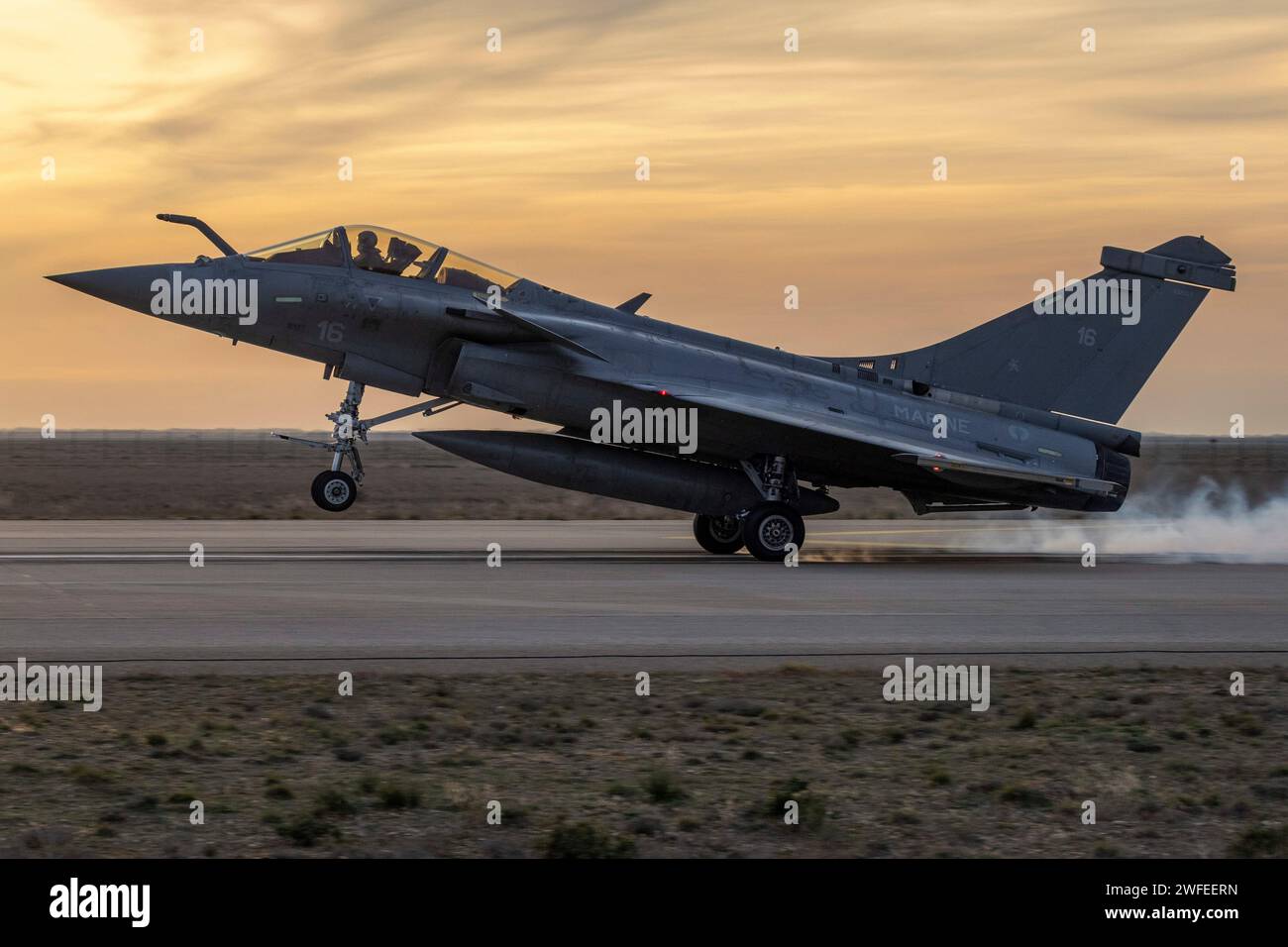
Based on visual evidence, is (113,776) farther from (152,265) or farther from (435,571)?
(152,265)

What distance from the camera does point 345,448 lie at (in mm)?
19469

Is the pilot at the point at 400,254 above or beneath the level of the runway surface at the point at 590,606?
above

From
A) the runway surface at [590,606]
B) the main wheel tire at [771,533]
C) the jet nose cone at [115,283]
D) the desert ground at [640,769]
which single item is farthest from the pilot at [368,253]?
the desert ground at [640,769]

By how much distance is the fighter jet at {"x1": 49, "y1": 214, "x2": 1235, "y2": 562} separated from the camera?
20094 millimetres

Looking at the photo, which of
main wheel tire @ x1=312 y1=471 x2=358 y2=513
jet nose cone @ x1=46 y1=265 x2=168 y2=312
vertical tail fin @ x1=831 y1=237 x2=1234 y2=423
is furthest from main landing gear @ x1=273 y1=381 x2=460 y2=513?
vertical tail fin @ x1=831 y1=237 x2=1234 y2=423

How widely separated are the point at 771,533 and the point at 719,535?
1.95 m

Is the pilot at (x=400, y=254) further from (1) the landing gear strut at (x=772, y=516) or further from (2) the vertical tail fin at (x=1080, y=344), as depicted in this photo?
(2) the vertical tail fin at (x=1080, y=344)

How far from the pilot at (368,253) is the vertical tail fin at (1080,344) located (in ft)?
26.0

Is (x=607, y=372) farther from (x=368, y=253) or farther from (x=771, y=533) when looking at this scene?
(x=368, y=253)

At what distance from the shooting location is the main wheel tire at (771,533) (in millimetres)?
21031

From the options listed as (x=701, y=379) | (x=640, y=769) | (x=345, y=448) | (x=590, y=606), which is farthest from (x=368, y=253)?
(x=640, y=769)

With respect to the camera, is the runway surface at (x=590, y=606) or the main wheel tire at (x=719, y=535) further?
the main wheel tire at (x=719, y=535)
